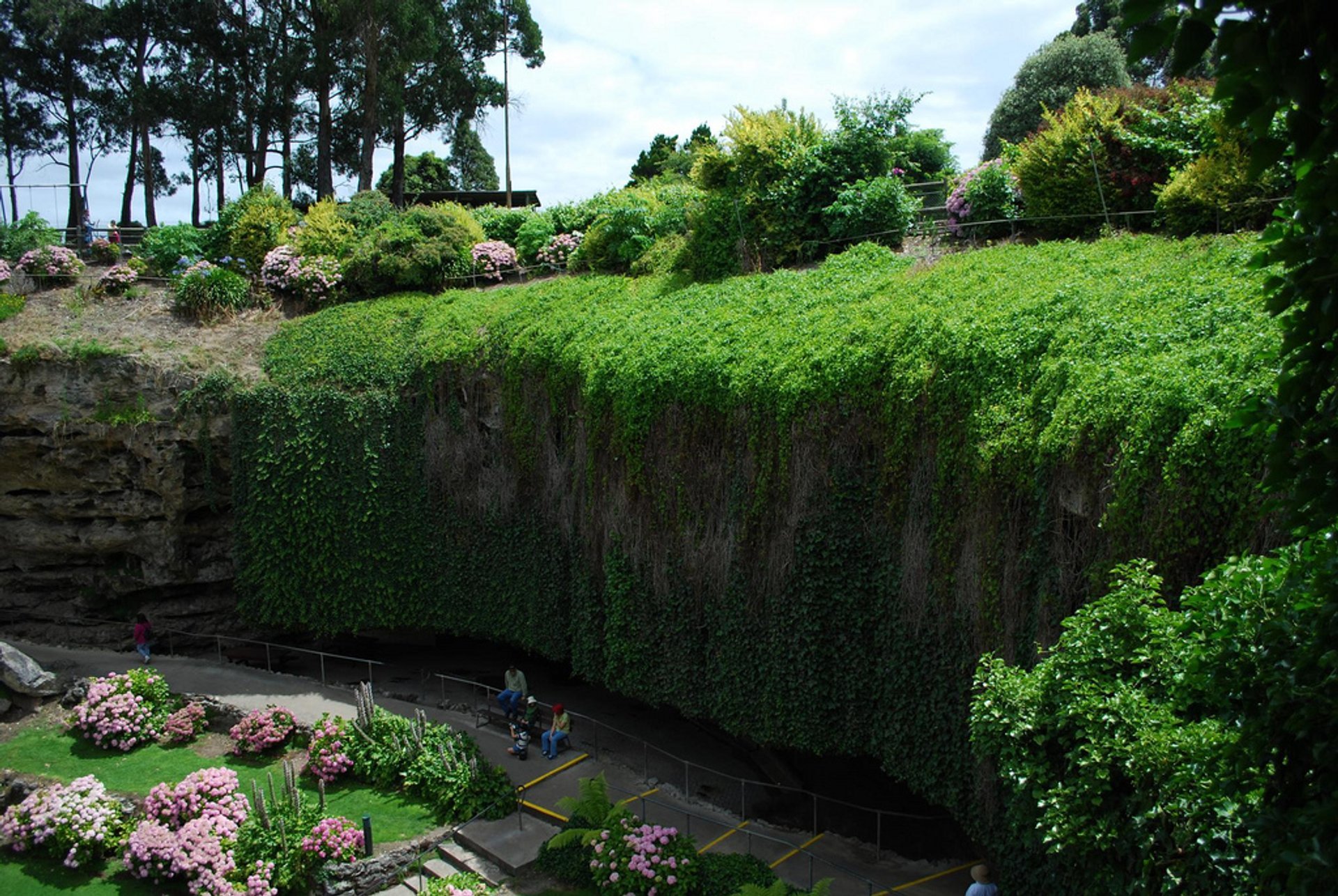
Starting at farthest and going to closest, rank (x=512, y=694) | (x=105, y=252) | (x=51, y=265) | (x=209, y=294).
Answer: (x=105, y=252) → (x=51, y=265) → (x=209, y=294) → (x=512, y=694)

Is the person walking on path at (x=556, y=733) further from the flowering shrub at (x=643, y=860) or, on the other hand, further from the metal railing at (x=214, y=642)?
the metal railing at (x=214, y=642)

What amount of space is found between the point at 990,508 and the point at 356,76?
103ft

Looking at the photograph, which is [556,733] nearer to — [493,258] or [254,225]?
[493,258]

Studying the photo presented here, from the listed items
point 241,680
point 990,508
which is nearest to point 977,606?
point 990,508

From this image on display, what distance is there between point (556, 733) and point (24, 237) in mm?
22686

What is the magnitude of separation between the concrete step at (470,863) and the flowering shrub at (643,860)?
148 cm

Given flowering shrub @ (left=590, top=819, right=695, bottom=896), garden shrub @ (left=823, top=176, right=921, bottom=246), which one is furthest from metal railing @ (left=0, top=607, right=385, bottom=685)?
garden shrub @ (left=823, top=176, right=921, bottom=246)

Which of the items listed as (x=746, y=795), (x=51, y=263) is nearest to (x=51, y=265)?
(x=51, y=263)

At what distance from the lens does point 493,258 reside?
77.8ft

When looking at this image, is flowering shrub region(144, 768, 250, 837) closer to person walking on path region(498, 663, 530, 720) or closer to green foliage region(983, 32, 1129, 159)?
person walking on path region(498, 663, 530, 720)

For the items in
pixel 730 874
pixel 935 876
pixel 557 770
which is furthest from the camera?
pixel 557 770

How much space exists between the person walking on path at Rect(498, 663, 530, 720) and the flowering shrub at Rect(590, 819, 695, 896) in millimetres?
4147

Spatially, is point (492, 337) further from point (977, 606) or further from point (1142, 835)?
point (1142, 835)

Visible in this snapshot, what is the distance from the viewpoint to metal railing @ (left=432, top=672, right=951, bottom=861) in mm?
14094
